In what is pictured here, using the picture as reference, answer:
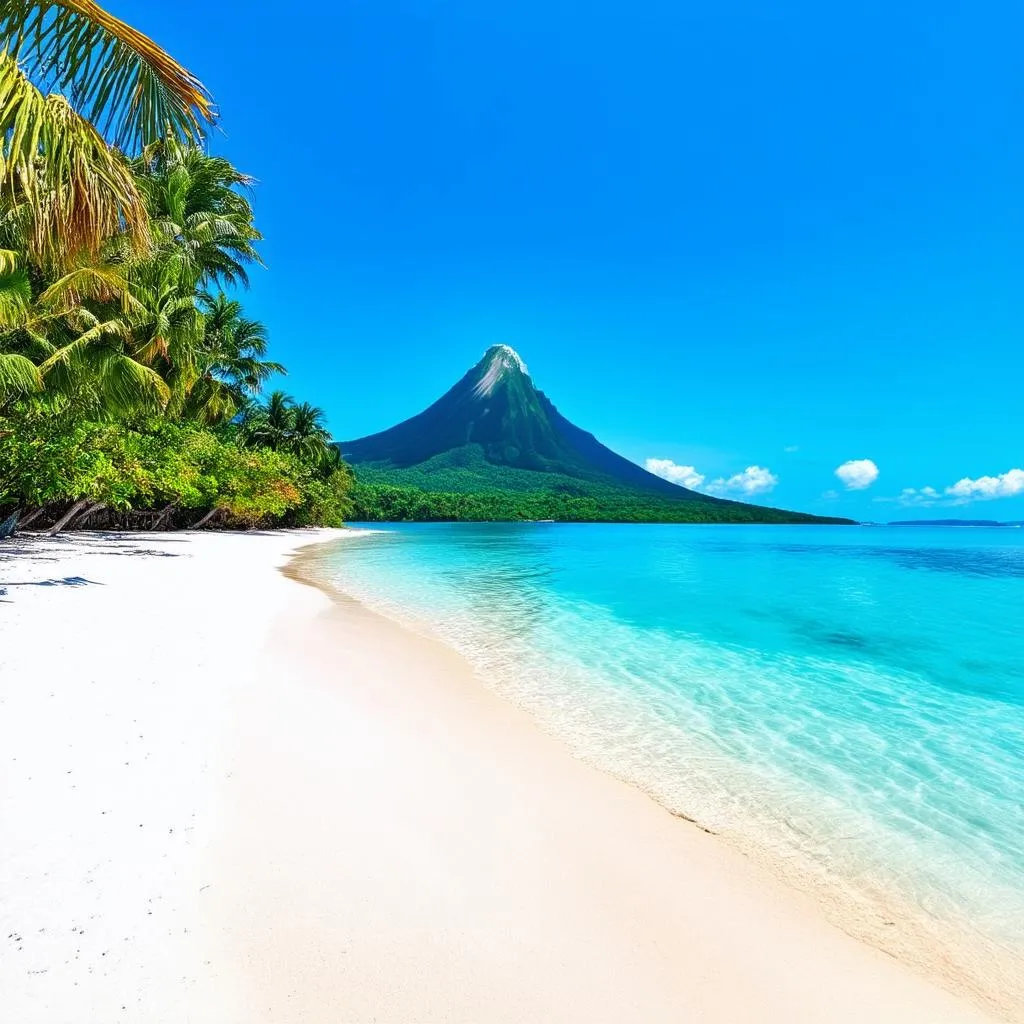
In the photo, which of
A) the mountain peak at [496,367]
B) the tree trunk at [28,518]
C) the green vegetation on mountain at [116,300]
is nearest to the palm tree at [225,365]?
the green vegetation on mountain at [116,300]

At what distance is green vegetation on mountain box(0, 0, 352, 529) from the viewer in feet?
13.6

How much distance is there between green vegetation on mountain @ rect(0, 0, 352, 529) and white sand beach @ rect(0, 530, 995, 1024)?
358 centimetres

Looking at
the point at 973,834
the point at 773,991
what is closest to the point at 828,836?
the point at 973,834

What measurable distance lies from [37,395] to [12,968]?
13.0 meters

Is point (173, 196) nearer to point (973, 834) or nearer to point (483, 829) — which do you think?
point (483, 829)

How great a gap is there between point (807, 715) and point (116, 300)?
14.1 m

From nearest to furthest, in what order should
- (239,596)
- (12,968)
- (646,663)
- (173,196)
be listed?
(12,968) → (646,663) → (239,596) → (173,196)

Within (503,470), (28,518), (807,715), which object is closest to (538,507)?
(503,470)

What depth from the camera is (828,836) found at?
2967 millimetres

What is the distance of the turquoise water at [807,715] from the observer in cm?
277

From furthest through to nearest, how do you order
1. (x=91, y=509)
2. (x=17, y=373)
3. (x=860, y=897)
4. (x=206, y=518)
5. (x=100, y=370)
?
(x=206, y=518), (x=91, y=509), (x=100, y=370), (x=17, y=373), (x=860, y=897)

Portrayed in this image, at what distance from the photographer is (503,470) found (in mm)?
115312

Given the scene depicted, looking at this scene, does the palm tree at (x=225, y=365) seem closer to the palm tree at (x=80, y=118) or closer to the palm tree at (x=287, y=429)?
the palm tree at (x=287, y=429)

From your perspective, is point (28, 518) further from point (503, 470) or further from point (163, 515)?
point (503, 470)
